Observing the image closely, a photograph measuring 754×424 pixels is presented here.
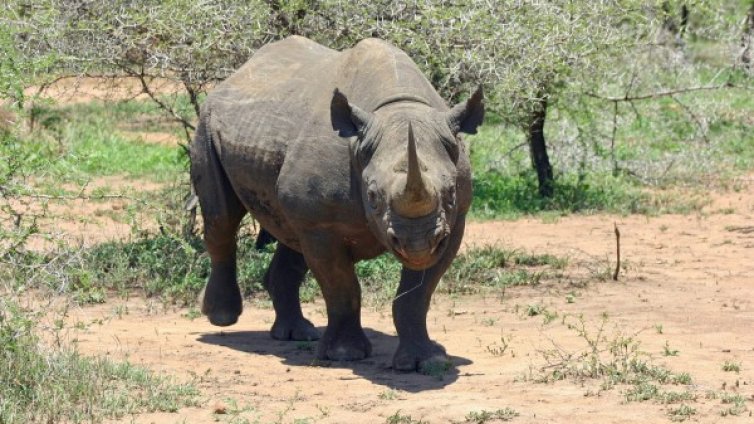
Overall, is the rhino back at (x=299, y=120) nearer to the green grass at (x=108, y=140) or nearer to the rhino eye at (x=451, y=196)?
the rhino eye at (x=451, y=196)

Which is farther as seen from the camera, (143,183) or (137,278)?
(143,183)

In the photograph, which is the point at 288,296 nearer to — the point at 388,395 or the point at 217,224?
the point at 217,224

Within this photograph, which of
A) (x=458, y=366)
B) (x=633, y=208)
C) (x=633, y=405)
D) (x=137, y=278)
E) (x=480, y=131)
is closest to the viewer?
(x=633, y=405)

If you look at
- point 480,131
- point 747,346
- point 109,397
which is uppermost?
point 480,131

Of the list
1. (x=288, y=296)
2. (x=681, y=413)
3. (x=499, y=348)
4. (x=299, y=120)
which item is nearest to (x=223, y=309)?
(x=288, y=296)

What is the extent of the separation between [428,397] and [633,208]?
6987 mm

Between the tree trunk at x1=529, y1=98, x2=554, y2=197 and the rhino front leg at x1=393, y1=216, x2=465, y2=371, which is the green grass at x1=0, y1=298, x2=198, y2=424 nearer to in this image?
the rhino front leg at x1=393, y1=216, x2=465, y2=371

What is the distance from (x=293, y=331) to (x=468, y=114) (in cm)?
211

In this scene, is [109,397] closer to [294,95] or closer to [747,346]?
[294,95]

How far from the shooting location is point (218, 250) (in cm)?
918

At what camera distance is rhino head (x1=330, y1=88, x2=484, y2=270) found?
6.75 metres

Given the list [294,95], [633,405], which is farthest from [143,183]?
[633,405]

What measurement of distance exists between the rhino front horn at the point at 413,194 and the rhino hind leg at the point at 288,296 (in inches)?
89.9

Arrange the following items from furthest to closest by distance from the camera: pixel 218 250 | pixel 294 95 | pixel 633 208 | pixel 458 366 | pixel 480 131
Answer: pixel 480 131 < pixel 633 208 < pixel 218 250 < pixel 294 95 < pixel 458 366
